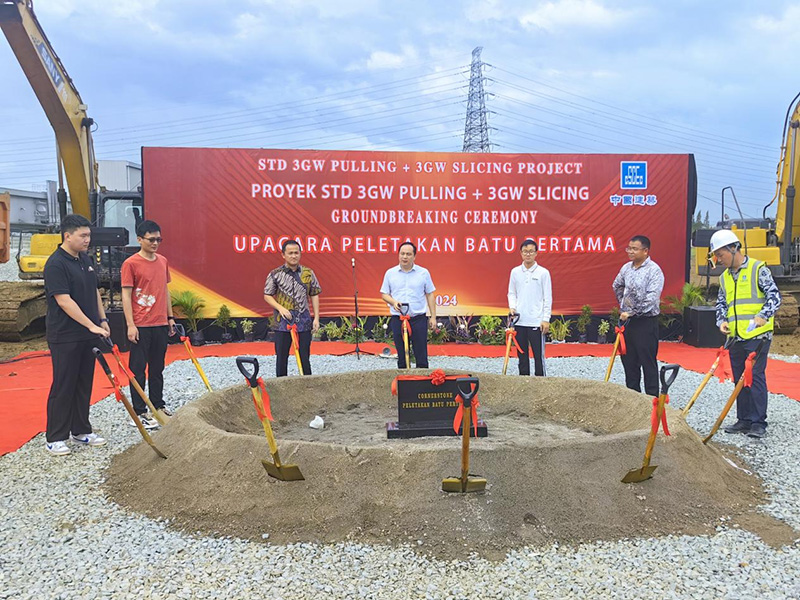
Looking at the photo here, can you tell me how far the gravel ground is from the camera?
2635 millimetres

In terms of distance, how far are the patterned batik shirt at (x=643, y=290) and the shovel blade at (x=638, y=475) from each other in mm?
2241

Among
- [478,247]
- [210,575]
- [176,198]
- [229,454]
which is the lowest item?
[210,575]

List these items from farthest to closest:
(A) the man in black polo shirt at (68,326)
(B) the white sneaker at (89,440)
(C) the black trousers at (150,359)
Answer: (C) the black trousers at (150,359)
(B) the white sneaker at (89,440)
(A) the man in black polo shirt at (68,326)

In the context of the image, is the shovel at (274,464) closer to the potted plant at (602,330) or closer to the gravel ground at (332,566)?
the gravel ground at (332,566)

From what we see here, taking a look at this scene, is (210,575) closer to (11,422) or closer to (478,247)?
(11,422)

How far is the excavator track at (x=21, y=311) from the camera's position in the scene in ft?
33.2

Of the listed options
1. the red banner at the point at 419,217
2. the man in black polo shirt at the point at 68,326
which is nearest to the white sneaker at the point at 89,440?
the man in black polo shirt at the point at 68,326

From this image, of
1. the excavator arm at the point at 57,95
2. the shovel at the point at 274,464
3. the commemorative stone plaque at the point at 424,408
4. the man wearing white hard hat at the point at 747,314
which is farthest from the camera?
the excavator arm at the point at 57,95

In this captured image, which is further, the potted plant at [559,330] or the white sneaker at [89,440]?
the potted plant at [559,330]

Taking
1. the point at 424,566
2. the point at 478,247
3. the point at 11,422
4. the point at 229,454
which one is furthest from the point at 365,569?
the point at 478,247

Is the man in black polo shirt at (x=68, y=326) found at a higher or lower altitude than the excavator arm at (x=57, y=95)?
lower

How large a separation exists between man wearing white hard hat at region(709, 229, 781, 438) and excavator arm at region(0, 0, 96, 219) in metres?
10.2

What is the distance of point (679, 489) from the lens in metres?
3.43

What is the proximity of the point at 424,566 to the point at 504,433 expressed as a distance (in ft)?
6.51
